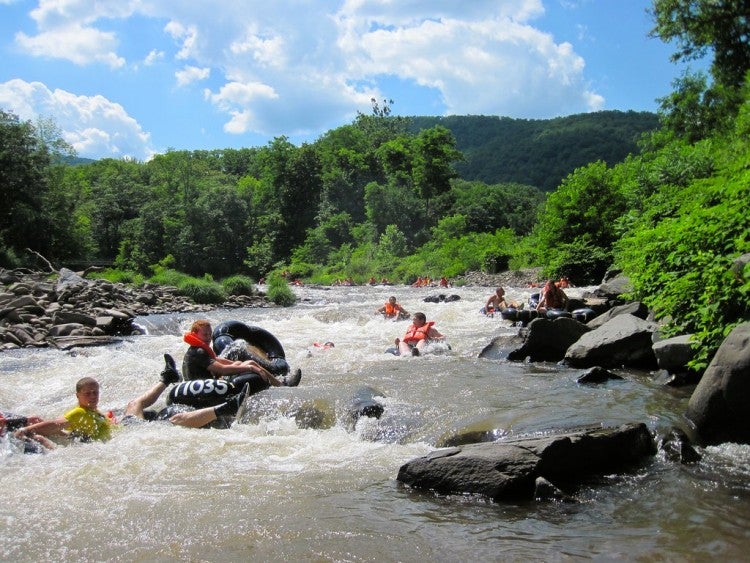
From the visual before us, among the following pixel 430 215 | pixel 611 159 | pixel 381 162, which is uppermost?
pixel 611 159

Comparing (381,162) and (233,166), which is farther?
(233,166)

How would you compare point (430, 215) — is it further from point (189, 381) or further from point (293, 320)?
point (189, 381)

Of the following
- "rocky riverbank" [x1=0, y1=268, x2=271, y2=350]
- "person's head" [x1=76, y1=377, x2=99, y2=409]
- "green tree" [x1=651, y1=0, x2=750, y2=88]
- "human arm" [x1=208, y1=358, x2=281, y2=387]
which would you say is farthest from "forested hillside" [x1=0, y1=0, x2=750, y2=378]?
"rocky riverbank" [x1=0, y1=268, x2=271, y2=350]

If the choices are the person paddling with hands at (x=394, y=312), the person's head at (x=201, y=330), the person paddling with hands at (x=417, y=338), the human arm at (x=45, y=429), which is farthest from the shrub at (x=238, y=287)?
the human arm at (x=45, y=429)

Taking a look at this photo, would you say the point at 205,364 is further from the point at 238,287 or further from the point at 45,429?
the point at 238,287

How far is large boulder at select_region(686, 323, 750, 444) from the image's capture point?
6000mm

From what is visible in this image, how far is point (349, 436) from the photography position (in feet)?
22.9

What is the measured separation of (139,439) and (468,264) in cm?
3801

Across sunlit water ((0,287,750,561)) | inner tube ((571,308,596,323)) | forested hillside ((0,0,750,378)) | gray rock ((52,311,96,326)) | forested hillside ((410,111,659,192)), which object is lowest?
sunlit water ((0,287,750,561))

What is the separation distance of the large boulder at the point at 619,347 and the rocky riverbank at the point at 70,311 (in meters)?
11.5

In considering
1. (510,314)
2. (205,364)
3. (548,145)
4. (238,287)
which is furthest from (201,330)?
(548,145)

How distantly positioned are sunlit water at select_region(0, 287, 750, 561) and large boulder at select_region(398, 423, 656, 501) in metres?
0.15

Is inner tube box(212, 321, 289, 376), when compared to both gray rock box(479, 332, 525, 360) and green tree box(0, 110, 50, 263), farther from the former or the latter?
green tree box(0, 110, 50, 263)

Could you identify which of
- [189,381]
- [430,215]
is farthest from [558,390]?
[430,215]
